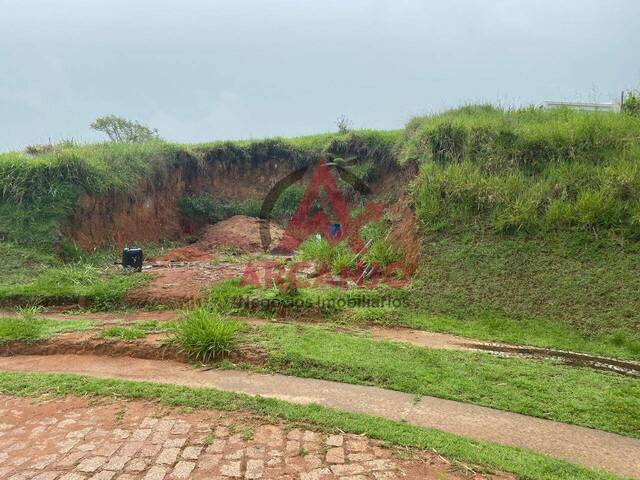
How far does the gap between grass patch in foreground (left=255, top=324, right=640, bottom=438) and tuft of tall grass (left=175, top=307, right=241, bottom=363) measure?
43 centimetres

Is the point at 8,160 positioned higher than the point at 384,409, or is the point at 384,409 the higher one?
the point at 8,160

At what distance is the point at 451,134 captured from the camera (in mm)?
10078

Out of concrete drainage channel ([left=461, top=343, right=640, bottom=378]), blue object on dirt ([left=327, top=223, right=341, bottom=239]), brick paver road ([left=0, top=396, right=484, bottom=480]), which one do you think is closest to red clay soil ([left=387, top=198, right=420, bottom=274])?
blue object on dirt ([left=327, top=223, right=341, bottom=239])

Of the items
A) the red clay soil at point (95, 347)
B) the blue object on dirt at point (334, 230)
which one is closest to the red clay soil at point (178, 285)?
the red clay soil at point (95, 347)

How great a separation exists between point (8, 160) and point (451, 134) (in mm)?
10302

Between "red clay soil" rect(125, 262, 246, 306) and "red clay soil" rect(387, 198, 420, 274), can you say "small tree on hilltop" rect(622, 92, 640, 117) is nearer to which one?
"red clay soil" rect(387, 198, 420, 274)

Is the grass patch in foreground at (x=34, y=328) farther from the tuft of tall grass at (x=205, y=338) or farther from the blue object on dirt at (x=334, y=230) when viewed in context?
the blue object on dirt at (x=334, y=230)

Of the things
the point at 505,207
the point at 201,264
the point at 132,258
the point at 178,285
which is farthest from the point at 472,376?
the point at 201,264

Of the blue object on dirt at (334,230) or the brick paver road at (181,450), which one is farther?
the blue object on dirt at (334,230)

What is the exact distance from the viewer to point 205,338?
17.3ft

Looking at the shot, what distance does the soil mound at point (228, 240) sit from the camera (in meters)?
11.5

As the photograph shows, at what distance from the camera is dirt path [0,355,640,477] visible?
3.50 metres

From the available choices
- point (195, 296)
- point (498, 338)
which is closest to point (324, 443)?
point (498, 338)

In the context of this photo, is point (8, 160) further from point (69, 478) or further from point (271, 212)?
point (69, 478)
